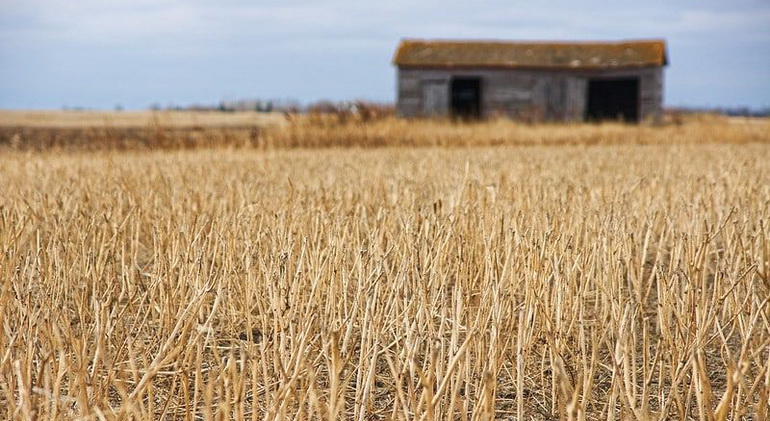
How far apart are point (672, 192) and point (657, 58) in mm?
18583

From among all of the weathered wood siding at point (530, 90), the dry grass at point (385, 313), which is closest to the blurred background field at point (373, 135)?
the weathered wood siding at point (530, 90)

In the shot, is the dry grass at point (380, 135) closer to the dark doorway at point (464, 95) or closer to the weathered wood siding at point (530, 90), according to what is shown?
the weathered wood siding at point (530, 90)

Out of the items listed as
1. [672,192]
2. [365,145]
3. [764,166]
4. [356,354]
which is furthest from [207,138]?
[356,354]

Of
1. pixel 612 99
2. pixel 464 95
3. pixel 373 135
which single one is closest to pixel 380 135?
pixel 373 135

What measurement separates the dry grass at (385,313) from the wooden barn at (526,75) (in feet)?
60.3

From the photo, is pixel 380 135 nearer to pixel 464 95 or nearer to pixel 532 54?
pixel 532 54

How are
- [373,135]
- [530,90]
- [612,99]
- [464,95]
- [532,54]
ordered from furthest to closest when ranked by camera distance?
[612,99], [464,95], [532,54], [530,90], [373,135]

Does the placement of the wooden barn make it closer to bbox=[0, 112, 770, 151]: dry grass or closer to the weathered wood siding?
the weathered wood siding

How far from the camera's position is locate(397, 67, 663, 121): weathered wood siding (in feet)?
81.4

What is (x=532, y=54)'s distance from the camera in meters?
25.2

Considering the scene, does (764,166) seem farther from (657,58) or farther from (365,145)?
(657,58)

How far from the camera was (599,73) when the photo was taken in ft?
81.1

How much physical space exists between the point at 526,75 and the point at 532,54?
0.72m

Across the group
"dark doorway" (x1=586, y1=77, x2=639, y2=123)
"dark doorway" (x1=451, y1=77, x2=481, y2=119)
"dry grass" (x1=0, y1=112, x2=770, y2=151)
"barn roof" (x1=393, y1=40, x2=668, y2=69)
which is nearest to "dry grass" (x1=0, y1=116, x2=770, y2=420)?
"dry grass" (x1=0, y1=112, x2=770, y2=151)
